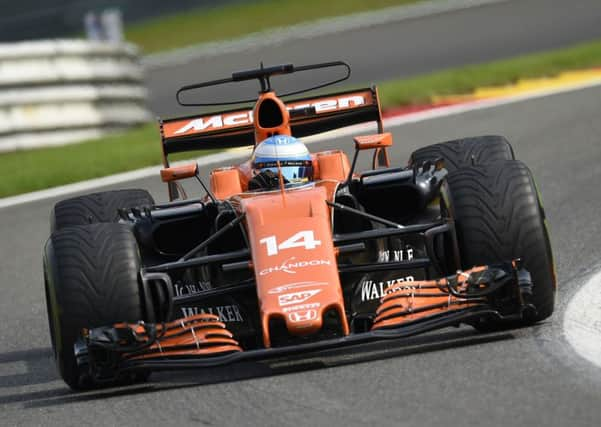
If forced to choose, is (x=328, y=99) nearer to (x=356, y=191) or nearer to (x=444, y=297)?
(x=356, y=191)

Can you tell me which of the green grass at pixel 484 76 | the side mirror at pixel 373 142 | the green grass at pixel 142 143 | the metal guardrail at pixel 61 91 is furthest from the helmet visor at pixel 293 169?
the metal guardrail at pixel 61 91

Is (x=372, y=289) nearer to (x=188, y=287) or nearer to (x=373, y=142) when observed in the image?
(x=188, y=287)

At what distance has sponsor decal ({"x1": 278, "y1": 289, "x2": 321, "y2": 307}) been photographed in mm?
6605

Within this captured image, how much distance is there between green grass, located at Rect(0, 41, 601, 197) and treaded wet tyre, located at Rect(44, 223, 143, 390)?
24.2ft

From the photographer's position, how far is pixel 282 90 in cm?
2012

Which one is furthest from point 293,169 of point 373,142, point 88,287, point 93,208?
point 88,287

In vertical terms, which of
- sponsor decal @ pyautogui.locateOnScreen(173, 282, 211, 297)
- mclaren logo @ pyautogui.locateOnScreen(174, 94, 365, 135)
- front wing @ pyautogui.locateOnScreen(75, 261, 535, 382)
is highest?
mclaren logo @ pyautogui.locateOnScreen(174, 94, 365, 135)

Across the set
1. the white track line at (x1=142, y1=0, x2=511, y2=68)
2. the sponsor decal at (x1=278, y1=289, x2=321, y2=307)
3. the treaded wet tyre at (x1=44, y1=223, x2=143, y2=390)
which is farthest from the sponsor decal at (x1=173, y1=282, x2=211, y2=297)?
the white track line at (x1=142, y1=0, x2=511, y2=68)

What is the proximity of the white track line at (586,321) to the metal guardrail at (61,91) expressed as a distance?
9884mm

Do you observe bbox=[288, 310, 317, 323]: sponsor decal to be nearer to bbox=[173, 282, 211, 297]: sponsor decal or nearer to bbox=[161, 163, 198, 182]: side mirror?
bbox=[173, 282, 211, 297]: sponsor decal

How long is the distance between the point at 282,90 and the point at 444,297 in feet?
44.4

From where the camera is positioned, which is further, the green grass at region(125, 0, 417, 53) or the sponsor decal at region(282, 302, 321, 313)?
the green grass at region(125, 0, 417, 53)

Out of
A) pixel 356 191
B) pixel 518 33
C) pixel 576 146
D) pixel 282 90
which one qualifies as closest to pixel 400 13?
pixel 518 33

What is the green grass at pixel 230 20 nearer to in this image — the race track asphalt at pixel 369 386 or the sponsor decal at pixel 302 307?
the race track asphalt at pixel 369 386
